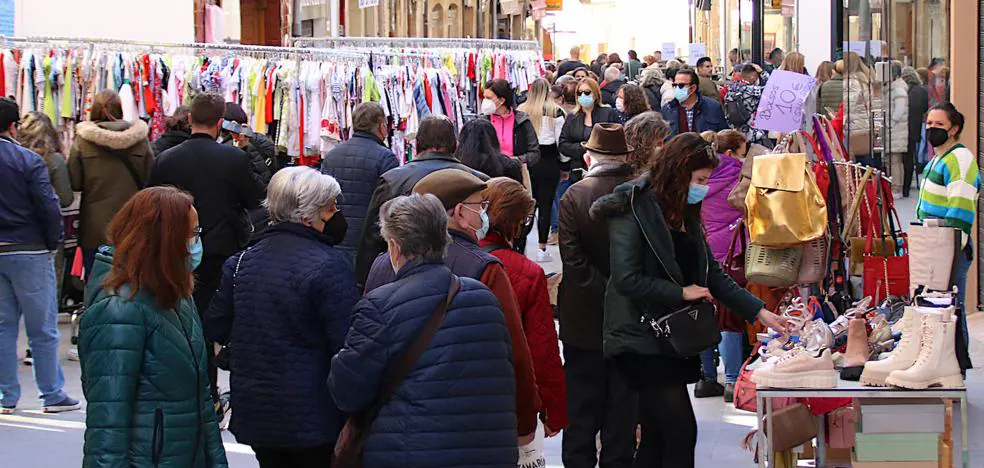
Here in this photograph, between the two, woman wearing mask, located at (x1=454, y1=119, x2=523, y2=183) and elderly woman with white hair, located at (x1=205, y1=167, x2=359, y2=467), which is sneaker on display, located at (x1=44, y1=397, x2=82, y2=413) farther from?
elderly woman with white hair, located at (x1=205, y1=167, x2=359, y2=467)

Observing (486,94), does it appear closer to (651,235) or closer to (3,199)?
(3,199)

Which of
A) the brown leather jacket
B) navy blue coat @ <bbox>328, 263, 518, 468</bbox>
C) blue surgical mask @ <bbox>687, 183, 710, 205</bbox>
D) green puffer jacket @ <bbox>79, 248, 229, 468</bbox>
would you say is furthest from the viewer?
the brown leather jacket

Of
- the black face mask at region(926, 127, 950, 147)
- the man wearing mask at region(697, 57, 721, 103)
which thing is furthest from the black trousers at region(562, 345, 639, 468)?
the man wearing mask at region(697, 57, 721, 103)

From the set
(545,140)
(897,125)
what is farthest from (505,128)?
(897,125)

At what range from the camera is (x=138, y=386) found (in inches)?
169

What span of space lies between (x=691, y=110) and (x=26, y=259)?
6.65 metres

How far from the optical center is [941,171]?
780 centimetres

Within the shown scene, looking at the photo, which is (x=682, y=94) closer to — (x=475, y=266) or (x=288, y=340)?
(x=475, y=266)

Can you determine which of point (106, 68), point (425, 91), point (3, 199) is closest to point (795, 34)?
point (425, 91)

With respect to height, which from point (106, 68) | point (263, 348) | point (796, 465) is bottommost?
point (796, 465)

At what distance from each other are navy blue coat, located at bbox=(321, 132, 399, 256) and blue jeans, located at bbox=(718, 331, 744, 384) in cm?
208

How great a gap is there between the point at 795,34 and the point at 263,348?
51.9 ft

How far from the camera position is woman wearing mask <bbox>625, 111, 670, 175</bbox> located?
22.5 ft

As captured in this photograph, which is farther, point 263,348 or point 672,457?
point 672,457
